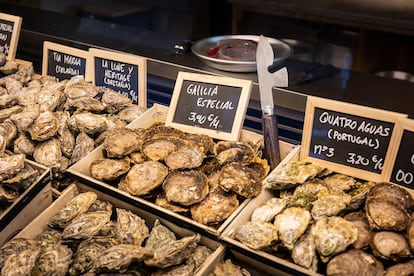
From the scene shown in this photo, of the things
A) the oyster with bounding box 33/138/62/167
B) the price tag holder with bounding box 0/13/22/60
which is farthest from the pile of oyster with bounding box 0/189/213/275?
the price tag holder with bounding box 0/13/22/60

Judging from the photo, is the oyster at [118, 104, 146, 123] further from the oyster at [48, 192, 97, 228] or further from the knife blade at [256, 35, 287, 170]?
the knife blade at [256, 35, 287, 170]

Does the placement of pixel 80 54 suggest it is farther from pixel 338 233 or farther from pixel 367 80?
pixel 338 233

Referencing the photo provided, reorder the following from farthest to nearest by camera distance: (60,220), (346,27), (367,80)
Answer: (346,27), (367,80), (60,220)

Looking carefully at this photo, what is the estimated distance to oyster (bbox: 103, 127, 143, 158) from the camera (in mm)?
1686

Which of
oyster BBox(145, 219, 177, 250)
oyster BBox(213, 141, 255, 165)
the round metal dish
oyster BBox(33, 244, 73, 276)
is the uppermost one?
the round metal dish

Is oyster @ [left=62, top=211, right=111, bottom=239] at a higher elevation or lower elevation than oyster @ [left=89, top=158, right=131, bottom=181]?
lower

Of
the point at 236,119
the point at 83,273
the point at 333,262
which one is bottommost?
the point at 83,273

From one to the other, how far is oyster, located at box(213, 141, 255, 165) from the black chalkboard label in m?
0.48

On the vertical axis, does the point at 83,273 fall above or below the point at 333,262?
below

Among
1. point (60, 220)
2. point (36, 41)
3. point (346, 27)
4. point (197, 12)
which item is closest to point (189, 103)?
point (60, 220)

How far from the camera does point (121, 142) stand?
171cm

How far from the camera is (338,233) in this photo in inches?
50.5

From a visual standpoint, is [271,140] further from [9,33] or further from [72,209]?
[9,33]

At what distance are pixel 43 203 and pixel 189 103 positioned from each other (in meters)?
0.67
